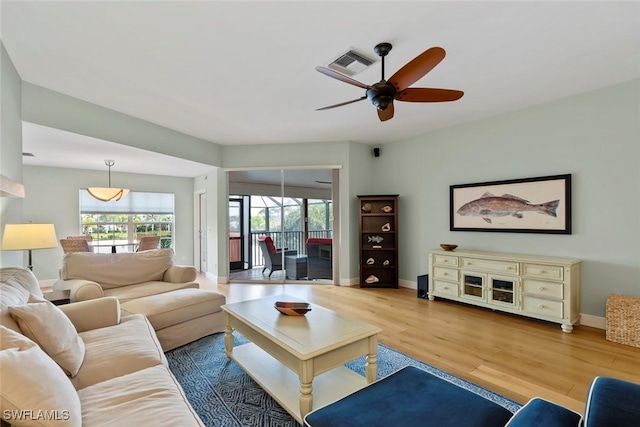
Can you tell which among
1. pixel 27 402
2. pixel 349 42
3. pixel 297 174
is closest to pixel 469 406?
pixel 27 402

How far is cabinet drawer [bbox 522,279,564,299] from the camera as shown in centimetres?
311

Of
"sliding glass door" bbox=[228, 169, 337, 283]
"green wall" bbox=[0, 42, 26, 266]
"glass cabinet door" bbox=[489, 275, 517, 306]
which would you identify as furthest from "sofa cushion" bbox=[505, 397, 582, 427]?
"sliding glass door" bbox=[228, 169, 337, 283]

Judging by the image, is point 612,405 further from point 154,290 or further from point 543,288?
point 154,290

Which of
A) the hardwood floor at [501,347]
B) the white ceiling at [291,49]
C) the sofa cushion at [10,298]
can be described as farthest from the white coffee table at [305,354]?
the white ceiling at [291,49]

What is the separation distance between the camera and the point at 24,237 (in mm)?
2459

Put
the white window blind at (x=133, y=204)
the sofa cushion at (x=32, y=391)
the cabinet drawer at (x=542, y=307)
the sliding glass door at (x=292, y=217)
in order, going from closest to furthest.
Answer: the sofa cushion at (x=32, y=391) → the cabinet drawer at (x=542, y=307) → the sliding glass door at (x=292, y=217) → the white window blind at (x=133, y=204)

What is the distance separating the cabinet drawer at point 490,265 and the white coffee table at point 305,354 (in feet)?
7.75

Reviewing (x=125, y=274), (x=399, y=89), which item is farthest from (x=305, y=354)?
(x=125, y=274)

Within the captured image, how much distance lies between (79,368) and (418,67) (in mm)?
2727

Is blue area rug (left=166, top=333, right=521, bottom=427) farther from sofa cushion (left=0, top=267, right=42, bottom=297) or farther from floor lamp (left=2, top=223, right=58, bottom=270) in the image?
floor lamp (left=2, top=223, right=58, bottom=270)

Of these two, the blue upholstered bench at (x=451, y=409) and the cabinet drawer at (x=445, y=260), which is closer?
the blue upholstered bench at (x=451, y=409)

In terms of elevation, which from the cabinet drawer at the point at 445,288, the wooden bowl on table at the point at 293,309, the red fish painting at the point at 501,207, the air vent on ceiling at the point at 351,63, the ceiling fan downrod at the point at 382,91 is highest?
the air vent on ceiling at the point at 351,63

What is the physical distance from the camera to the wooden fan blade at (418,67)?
1863 millimetres

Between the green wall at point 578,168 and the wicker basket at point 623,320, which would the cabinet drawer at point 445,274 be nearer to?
the green wall at point 578,168
